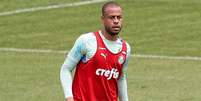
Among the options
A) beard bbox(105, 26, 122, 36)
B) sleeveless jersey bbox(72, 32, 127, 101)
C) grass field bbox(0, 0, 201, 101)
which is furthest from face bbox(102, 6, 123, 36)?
grass field bbox(0, 0, 201, 101)

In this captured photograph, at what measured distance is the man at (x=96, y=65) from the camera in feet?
29.5

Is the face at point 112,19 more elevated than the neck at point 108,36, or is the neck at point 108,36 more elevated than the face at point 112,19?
the face at point 112,19

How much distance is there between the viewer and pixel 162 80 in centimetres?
1554

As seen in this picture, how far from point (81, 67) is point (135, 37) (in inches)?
469

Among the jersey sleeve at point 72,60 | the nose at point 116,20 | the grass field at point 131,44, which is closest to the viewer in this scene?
the nose at point 116,20

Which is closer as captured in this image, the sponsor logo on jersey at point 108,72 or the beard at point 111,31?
the beard at point 111,31

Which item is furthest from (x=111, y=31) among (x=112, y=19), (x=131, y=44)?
(x=131, y=44)

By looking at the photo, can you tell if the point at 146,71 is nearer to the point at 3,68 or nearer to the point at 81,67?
the point at 3,68

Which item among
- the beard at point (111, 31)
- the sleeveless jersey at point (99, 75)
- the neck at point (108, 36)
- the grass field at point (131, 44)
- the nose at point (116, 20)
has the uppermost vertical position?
the nose at point (116, 20)

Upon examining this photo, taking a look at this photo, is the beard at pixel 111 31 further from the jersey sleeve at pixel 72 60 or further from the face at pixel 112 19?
the jersey sleeve at pixel 72 60

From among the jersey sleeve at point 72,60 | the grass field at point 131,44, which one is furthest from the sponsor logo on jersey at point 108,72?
the grass field at point 131,44

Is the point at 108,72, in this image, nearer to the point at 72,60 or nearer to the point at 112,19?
the point at 72,60

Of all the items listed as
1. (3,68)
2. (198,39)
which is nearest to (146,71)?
(3,68)

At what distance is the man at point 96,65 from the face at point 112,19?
34 millimetres
